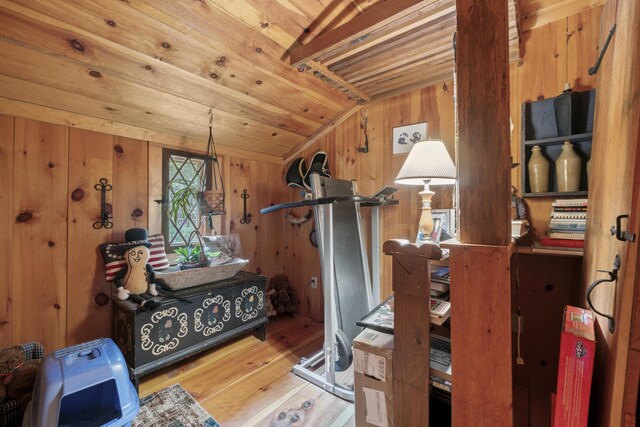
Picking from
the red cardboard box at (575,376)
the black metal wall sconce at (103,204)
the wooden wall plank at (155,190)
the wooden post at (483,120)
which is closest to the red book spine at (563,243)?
the red cardboard box at (575,376)

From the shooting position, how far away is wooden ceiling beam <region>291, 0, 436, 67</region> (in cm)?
132

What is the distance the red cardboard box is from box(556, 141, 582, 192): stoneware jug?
1.00m

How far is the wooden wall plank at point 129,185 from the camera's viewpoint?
74.6 inches


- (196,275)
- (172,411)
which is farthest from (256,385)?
(196,275)

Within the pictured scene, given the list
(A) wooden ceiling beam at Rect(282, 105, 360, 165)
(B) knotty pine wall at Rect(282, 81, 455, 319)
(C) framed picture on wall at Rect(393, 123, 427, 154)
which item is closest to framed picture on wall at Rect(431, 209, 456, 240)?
(B) knotty pine wall at Rect(282, 81, 455, 319)

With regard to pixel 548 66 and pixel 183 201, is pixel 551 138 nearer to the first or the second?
pixel 548 66

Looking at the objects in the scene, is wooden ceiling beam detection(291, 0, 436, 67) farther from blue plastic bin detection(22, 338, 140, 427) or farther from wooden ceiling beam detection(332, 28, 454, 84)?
blue plastic bin detection(22, 338, 140, 427)

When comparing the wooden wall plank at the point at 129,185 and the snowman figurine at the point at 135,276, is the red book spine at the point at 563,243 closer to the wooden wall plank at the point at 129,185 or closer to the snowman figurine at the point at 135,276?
the snowman figurine at the point at 135,276

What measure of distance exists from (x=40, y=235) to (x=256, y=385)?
1.56m

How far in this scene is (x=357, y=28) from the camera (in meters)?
1.46

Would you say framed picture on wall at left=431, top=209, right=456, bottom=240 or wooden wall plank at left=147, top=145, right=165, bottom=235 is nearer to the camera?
framed picture on wall at left=431, top=209, right=456, bottom=240

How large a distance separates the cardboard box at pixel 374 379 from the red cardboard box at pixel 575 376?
486 mm

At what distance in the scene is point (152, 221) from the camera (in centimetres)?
207

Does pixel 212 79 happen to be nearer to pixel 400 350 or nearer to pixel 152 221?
pixel 152 221
